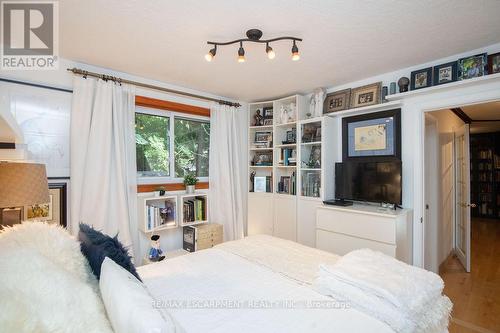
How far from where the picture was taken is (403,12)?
1678 millimetres

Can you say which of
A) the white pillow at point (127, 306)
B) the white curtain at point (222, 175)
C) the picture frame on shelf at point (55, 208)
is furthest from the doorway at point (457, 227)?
the picture frame on shelf at point (55, 208)

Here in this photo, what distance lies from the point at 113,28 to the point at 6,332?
1.98 m

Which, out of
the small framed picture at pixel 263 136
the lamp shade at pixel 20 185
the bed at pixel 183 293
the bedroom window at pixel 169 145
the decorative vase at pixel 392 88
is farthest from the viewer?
the small framed picture at pixel 263 136

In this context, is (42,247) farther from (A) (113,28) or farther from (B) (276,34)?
(B) (276,34)

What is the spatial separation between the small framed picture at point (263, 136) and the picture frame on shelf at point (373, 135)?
1122 millimetres

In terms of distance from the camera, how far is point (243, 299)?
4.37 feet

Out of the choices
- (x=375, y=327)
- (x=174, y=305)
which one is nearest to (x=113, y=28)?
(x=174, y=305)

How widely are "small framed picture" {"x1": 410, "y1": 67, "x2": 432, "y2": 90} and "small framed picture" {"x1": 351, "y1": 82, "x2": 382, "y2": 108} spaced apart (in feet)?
1.12

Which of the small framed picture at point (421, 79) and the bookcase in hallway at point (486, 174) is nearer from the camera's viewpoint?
the small framed picture at point (421, 79)

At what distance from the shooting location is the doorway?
2.44m

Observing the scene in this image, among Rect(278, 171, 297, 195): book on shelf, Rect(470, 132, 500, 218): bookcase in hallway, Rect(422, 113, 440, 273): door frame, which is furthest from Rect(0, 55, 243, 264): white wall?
Rect(470, 132, 500, 218): bookcase in hallway

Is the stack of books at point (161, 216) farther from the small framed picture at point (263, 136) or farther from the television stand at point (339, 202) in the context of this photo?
the television stand at point (339, 202)

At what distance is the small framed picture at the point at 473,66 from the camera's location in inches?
85.0

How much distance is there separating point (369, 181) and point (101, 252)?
8.62 feet
